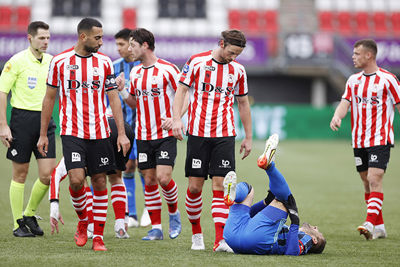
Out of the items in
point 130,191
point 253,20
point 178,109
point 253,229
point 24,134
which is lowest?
point 130,191

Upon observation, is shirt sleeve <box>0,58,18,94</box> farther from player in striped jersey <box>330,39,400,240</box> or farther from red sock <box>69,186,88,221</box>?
player in striped jersey <box>330,39,400,240</box>

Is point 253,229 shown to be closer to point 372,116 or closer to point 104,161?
point 104,161

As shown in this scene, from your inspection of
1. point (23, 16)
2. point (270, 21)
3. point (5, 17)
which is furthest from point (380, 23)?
point (5, 17)

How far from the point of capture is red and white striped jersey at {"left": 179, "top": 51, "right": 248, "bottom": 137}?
20.3 feet

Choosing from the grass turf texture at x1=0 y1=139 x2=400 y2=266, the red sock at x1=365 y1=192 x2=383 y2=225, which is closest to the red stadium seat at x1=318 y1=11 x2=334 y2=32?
the grass turf texture at x1=0 y1=139 x2=400 y2=266

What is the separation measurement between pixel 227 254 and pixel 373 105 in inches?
102

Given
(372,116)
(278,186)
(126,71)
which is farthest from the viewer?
(126,71)

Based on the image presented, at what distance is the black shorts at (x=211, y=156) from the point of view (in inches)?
244

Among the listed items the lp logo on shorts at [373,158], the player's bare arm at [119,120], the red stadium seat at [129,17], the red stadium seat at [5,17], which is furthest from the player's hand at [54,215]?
the red stadium seat at [5,17]

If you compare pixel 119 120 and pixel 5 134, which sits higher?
pixel 119 120

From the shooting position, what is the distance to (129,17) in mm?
25906

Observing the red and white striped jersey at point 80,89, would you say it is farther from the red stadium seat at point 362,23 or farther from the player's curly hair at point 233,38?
the red stadium seat at point 362,23

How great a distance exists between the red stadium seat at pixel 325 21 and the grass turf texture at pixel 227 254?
43.4 feet

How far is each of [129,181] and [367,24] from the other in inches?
817
